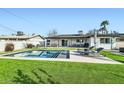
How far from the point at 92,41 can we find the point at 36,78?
27183 millimetres

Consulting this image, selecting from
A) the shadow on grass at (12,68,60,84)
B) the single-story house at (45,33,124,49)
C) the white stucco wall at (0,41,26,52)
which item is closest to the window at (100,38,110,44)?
the single-story house at (45,33,124,49)

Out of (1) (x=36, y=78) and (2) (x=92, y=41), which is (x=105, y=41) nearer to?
(2) (x=92, y=41)

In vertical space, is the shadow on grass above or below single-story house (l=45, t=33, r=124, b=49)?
below

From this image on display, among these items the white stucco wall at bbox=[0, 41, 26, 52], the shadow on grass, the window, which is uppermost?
the window

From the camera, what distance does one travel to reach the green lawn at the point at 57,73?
866 centimetres

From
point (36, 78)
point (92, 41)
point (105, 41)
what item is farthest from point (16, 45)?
point (36, 78)

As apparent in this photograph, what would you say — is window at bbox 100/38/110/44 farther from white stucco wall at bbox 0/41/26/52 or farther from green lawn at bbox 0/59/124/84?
green lawn at bbox 0/59/124/84

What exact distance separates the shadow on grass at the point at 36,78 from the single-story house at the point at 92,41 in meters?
24.9

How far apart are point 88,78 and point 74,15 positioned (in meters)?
14.7

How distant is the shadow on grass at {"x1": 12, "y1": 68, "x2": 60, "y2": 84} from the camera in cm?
826

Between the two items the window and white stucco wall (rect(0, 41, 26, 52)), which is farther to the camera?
the window

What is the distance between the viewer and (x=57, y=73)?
9680mm
